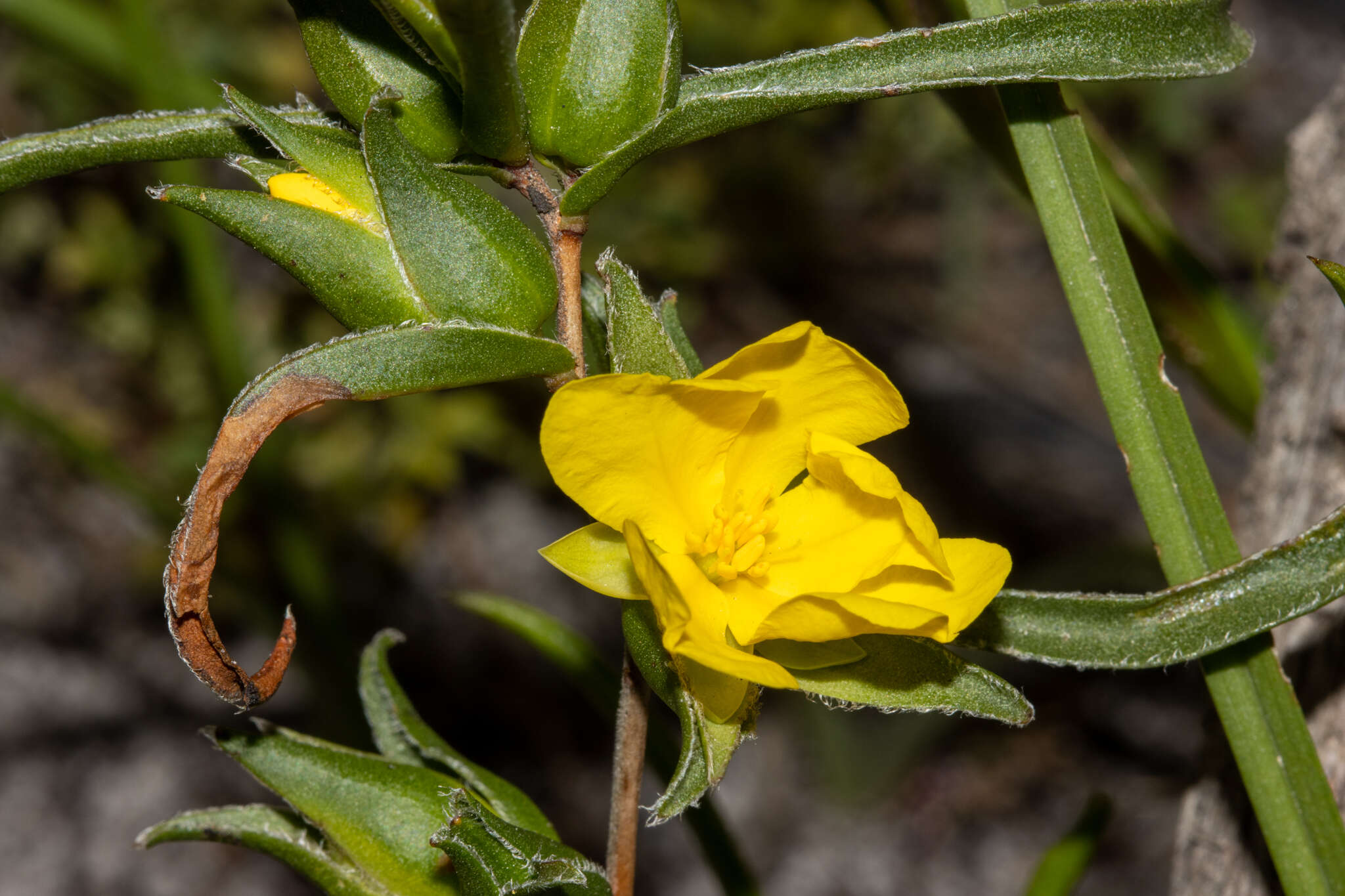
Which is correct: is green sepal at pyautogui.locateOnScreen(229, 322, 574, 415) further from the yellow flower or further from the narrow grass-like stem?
the narrow grass-like stem

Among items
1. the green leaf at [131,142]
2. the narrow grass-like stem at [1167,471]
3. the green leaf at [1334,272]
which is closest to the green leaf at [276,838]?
the green leaf at [131,142]

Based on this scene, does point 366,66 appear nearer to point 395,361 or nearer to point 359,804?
point 395,361

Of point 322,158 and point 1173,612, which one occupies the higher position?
point 322,158

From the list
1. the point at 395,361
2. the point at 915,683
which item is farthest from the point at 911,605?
the point at 395,361

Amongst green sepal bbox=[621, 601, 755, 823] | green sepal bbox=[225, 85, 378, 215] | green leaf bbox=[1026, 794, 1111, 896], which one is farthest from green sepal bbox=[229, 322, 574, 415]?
green leaf bbox=[1026, 794, 1111, 896]

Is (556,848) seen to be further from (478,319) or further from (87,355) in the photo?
(87,355)

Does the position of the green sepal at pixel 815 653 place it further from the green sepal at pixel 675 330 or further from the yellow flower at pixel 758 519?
the green sepal at pixel 675 330
